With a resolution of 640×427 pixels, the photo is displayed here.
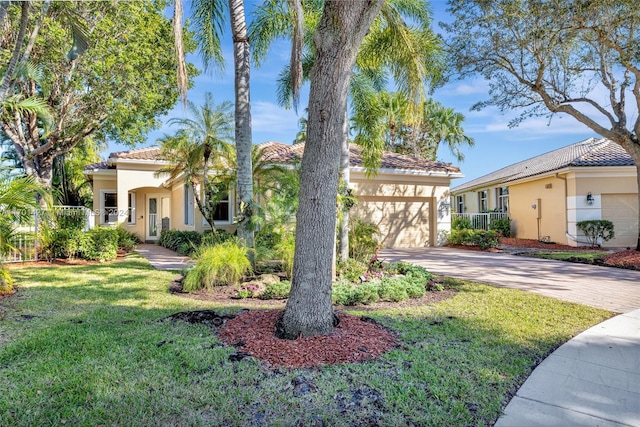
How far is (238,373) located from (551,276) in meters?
9.17

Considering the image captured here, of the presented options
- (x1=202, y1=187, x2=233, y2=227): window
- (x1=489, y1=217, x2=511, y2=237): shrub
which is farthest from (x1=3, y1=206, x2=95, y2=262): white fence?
(x1=489, y1=217, x2=511, y2=237): shrub

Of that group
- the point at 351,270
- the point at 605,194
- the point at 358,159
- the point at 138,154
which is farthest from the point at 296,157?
the point at 605,194

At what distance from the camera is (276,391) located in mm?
3258

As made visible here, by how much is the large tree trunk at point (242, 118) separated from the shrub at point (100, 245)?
22.2 feet

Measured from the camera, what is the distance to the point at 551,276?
9609mm

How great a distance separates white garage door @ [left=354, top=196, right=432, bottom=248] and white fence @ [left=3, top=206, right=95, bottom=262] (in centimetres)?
1128

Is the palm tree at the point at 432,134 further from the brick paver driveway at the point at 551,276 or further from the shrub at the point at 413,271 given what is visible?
the shrub at the point at 413,271

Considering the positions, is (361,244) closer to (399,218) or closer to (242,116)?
(242,116)

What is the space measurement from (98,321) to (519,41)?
1372 centimetres

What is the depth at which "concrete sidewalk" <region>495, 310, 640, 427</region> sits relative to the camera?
302cm

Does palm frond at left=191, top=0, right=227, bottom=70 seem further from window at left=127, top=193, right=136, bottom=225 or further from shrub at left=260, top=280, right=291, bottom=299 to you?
window at left=127, top=193, right=136, bottom=225

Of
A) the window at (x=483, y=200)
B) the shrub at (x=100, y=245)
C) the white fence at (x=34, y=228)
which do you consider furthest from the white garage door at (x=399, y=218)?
the window at (x=483, y=200)

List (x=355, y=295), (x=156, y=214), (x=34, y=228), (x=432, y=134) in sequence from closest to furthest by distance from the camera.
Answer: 1. (x=355, y=295)
2. (x=34, y=228)
3. (x=156, y=214)
4. (x=432, y=134)

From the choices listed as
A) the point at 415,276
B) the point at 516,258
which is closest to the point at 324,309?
the point at 415,276
